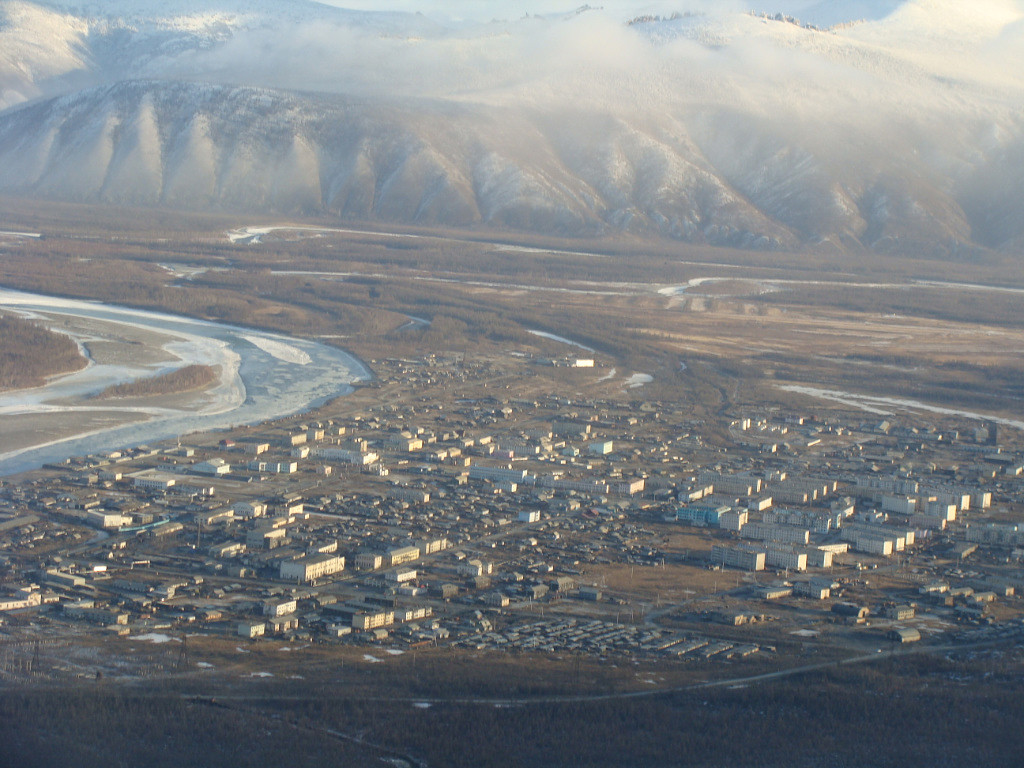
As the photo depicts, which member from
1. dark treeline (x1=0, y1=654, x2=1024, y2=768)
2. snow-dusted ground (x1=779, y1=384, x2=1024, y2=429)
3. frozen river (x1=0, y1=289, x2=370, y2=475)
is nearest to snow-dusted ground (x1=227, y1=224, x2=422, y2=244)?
frozen river (x1=0, y1=289, x2=370, y2=475)

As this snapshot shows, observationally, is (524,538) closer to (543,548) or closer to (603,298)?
(543,548)

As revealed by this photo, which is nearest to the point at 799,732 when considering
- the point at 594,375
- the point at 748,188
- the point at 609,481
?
the point at 609,481

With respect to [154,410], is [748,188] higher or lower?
higher

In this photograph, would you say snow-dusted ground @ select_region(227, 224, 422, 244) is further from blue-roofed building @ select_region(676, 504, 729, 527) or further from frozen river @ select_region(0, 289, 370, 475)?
blue-roofed building @ select_region(676, 504, 729, 527)

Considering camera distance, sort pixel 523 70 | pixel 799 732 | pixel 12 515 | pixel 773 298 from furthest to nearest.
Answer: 1. pixel 523 70
2. pixel 773 298
3. pixel 12 515
4. pixel 799 732

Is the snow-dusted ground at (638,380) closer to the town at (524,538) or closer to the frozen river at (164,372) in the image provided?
the town at (524,538)

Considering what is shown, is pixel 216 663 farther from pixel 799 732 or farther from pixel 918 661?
pixel 918 661

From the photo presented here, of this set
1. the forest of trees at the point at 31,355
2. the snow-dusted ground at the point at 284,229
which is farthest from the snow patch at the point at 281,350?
the snow-dusted ground at the point at 284,229

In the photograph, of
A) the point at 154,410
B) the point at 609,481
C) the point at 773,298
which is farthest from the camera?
the point at 773,298
